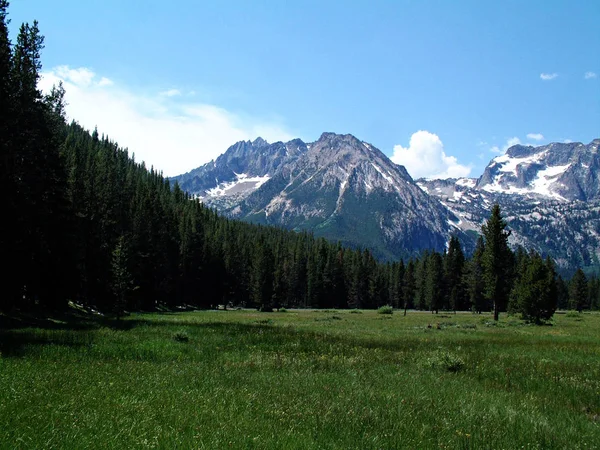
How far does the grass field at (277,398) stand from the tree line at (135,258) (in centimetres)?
1623

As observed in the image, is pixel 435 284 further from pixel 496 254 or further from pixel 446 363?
pixel 446 363

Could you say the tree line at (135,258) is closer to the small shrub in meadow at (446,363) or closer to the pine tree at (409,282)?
the pine tree at (409,282)

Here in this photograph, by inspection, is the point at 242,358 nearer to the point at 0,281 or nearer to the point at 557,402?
the point at 557,402

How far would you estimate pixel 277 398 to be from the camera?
36.5 ft

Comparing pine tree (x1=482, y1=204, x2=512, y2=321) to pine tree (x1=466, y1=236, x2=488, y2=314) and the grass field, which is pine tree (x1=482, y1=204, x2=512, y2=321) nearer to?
pine tree (x1=466, y1=236, x2=488, y2=314)

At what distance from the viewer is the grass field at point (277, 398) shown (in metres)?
7.85

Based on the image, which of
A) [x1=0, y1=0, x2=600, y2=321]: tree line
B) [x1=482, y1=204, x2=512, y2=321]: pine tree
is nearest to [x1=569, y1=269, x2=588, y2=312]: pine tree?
[x1=0, y1=0, x2=600, y2=321]: tree line

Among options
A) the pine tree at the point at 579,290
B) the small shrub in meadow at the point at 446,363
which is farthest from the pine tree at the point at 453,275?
the small shrub in meadow at the point at 446,363

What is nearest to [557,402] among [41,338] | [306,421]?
[306,421]

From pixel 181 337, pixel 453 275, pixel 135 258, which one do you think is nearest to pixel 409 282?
pixel 453 275

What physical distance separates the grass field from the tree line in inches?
639

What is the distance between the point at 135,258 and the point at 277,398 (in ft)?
196

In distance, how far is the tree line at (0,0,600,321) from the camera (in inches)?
1256

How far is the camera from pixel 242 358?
17828 mm
